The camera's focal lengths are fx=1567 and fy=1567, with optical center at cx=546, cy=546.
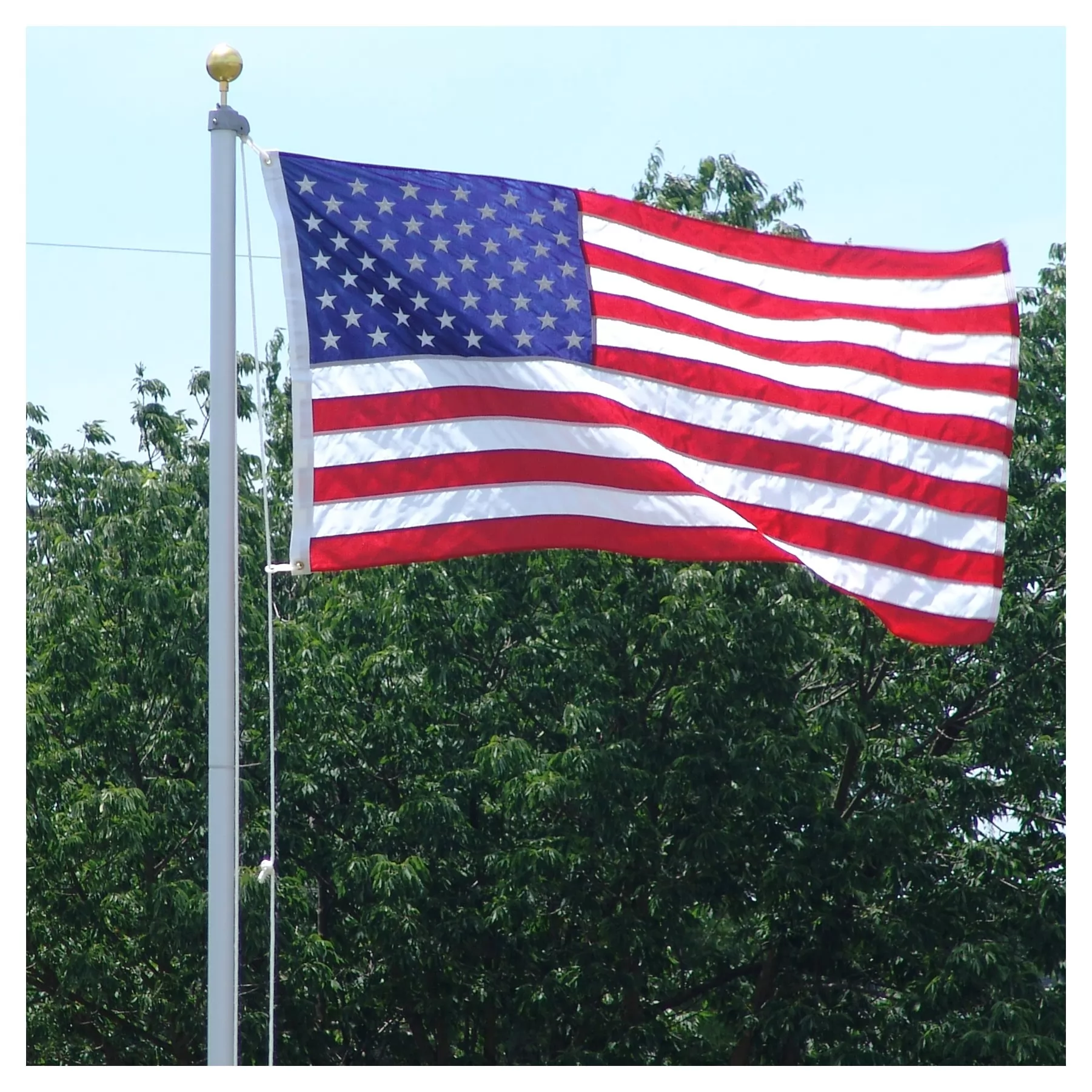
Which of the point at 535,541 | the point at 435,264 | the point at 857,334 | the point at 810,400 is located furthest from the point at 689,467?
the point at 435,264

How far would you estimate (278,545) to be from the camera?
13.6 meters

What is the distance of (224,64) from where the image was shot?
574 centimetres

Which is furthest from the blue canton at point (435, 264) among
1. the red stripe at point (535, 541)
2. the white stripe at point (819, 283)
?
the red stripe at point (535, 541)

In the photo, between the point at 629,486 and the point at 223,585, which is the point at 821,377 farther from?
the point at 223,585

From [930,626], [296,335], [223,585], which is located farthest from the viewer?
[930,626]

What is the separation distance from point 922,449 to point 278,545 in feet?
25.7

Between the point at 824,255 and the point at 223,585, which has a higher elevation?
the point at 824,255

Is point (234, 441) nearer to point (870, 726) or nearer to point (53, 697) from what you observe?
point (53, 697)

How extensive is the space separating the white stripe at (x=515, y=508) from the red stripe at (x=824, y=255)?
1214 mm

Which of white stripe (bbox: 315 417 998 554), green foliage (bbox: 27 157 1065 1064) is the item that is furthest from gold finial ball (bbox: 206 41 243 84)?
green foliage (bbox: 27 157 1065 1064)

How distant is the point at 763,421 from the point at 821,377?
1.17 ft

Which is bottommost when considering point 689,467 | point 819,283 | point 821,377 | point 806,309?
point 689,467

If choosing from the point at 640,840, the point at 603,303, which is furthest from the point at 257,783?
the point at 603,303

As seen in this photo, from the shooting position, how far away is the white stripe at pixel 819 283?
695 cm
